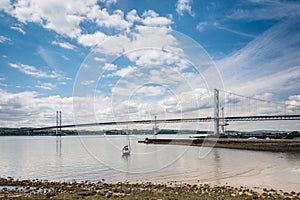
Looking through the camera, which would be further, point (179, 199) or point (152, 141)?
point (152, 141)

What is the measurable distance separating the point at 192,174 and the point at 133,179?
485cm

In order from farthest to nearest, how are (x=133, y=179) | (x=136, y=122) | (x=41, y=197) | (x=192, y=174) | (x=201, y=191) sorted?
(x=136, y=122), (x=192, y=174), (x=133, y=179), (x=201, y=191), (x=41, y=197)

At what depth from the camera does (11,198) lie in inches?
489

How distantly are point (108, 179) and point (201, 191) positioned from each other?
7.84 meters

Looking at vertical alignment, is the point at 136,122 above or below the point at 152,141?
above

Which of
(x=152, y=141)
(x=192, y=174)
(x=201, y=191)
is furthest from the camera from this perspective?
(x=152, y=141)

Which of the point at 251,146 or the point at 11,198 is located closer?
the point at 11,198

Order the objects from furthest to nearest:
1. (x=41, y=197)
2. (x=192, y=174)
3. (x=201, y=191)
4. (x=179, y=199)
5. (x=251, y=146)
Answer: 1. (x=251, y=146)
2. (x=192, y=174)
3. (x=201, y=191)
4. (x=41, y=197)
5. (x=179, y=199)

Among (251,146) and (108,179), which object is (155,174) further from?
(251,146)

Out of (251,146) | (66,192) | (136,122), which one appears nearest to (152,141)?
(136,122)

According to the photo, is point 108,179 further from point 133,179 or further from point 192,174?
point 192,174

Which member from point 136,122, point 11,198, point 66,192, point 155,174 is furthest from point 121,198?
point 136,122

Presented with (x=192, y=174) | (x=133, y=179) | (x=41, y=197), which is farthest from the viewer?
(x=192, y=174)

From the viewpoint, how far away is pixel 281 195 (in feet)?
42.8
